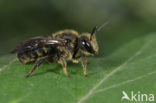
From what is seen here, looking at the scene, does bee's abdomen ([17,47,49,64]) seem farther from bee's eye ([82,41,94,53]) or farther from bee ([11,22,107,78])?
bee's eye ([82,41,94,53])

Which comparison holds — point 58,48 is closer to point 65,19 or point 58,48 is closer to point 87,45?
point 87,45

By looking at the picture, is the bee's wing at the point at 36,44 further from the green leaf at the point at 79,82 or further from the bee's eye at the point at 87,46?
the bee's eye at the point at 87,46

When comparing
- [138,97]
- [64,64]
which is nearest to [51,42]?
[64,64]

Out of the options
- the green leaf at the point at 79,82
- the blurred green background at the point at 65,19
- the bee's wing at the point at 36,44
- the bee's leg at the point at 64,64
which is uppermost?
the blurred green background at the point at 65,19

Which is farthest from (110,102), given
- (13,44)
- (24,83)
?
(13,44)

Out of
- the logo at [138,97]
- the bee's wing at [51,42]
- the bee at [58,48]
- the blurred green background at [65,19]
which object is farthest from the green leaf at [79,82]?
the blurred green background at [65,19]

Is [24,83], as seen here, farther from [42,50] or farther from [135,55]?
[135,55]
